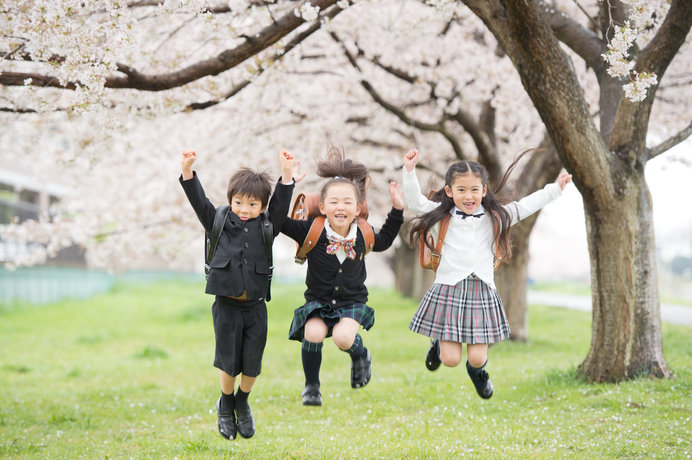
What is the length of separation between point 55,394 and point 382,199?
1323 centimetres

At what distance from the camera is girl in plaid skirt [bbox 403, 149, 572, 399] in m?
5.64

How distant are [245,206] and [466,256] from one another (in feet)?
6.32

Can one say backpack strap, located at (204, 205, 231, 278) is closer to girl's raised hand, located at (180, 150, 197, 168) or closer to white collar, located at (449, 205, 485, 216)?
girl's raised hand, located at (180, 150, 197, 168)

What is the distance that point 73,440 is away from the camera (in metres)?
7.45

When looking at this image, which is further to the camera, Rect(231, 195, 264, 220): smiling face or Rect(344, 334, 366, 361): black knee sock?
Rect(344, 334, 366, 361): black knee sock

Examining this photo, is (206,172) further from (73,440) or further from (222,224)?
(222,224)

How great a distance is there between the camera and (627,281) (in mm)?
7910

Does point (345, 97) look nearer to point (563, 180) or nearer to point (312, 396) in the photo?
point (563, 180)

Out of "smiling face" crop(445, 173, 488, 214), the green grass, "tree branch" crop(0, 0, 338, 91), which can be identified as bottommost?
the green grass

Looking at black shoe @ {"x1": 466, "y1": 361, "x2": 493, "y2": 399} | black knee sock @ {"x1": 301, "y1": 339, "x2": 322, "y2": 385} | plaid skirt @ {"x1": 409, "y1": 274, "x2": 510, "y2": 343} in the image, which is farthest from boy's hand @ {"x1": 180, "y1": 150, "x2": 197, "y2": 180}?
black shoe @ {"x1": 466, "y1": 361, "x2": 493, "y2": 399}

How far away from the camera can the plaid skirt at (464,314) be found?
18.4ft

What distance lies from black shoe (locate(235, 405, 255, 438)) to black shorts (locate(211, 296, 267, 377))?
0.40 meters

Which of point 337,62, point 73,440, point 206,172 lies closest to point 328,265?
point 73,440

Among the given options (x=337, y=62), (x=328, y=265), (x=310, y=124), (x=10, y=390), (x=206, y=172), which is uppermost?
(x=337, y=62)
